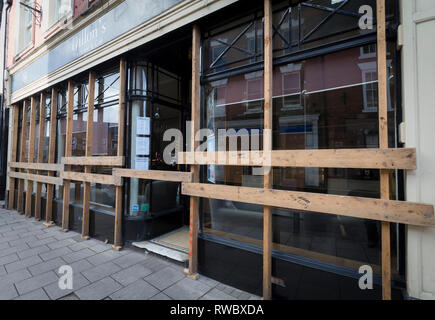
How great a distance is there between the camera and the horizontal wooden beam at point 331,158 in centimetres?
180

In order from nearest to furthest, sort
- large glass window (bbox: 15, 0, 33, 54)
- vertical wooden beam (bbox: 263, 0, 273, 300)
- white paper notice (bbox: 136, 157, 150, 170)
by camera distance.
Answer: vertical wooden beam (bbox: 263, 0, 273, 300), white paper notice (bbox: 136, 157, 150, 170), large glass window (bbox: 15, 0, 33, 54)

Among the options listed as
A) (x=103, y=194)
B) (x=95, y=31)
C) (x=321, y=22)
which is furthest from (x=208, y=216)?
(x=95, y=31)

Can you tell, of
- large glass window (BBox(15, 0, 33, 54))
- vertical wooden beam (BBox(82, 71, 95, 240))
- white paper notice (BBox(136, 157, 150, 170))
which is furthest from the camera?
large glass window (BBox(15, 0, 33, 54))

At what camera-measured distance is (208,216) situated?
134 inches

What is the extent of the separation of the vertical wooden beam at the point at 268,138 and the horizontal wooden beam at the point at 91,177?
2956 mm

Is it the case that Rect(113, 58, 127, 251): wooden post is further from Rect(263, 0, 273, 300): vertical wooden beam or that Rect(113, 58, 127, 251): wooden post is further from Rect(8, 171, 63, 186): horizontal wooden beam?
Rect(263, 0, 273, 300): vertical wooden beam

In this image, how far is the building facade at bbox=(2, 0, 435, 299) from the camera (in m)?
1.92

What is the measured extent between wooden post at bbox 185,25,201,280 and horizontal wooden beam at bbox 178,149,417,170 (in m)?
0.45

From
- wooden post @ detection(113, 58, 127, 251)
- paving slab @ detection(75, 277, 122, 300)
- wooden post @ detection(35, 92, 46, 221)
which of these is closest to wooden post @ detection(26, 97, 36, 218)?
wooden post @ detection(35, 92, 46, 221)

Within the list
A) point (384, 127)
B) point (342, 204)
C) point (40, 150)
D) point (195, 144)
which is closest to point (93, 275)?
point (195, 144)

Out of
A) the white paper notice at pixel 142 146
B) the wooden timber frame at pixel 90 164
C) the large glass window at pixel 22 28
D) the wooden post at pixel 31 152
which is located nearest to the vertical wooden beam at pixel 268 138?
the white paper notice at pixel 142 146

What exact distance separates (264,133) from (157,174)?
76.9 inches

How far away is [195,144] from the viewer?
124 inches
